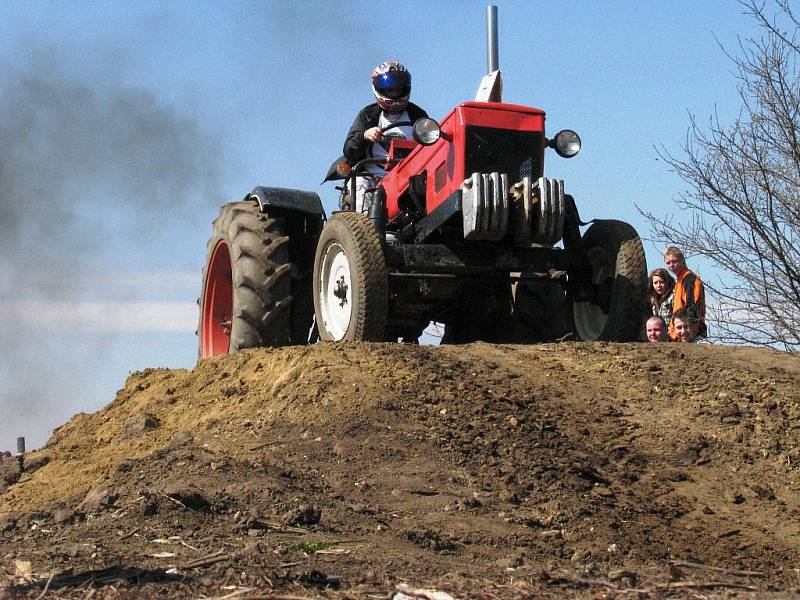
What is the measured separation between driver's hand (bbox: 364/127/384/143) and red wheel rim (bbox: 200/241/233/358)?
2191 mm

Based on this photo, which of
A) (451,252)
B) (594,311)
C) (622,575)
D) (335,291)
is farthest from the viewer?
(594,311)

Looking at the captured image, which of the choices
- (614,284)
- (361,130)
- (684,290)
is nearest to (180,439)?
(614,284)

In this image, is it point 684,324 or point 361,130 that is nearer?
point 684,324

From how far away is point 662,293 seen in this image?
11.1 m

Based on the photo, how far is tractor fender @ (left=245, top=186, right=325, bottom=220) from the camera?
1054 centimetres

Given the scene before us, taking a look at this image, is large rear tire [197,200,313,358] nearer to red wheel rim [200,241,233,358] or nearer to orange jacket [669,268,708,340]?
red wheel rim [200,241,233,358]

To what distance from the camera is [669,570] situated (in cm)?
546

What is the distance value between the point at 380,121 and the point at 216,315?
272 centimetres

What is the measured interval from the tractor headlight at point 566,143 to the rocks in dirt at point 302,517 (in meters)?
4.87

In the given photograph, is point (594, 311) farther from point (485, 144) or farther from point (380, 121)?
point (380, 121)

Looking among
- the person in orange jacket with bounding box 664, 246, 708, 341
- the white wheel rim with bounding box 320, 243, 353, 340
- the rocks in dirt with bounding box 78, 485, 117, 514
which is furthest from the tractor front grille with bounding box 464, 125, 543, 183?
the rocks in dirt with bounding box 78, 485, 117, 514

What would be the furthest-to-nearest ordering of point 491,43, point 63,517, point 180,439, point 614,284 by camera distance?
point 491,43, point 614,284, point 180,439, point 63,517

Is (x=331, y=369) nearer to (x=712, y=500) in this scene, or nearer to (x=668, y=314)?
(x=712, y=500)

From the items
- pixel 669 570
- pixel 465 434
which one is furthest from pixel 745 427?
pixel 669 570
